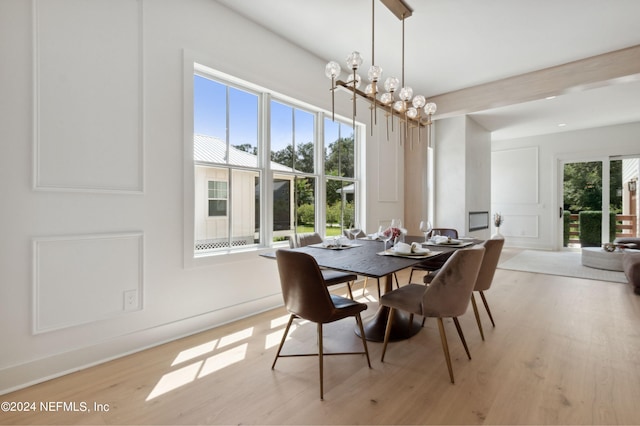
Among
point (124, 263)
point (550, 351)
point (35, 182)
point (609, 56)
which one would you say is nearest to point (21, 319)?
point (124, 263)

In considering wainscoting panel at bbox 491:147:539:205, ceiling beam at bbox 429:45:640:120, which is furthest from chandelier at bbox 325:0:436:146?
wainscoting panel at bbox 491:147:539:205

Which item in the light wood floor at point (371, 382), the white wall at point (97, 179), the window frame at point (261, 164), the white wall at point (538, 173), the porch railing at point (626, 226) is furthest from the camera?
the white wall at point (538, 173)

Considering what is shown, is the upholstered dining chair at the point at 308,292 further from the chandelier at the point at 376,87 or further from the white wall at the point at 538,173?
the white wall at the point at 538,173

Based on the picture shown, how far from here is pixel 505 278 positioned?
4656 millimetres

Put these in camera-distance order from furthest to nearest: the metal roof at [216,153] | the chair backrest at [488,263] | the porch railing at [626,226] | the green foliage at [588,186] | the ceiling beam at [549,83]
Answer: the green foliage at [588,186]
the porch railing at [626,226]
the ceiling beam at [549,83]
the metal roof at [216,153]
the chair backrest at [488,263]

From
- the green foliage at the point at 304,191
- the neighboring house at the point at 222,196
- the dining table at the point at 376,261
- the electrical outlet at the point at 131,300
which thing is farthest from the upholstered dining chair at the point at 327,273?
the electrical outlet at the point at 131,300

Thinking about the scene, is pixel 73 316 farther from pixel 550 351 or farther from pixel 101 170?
pixel 550 351

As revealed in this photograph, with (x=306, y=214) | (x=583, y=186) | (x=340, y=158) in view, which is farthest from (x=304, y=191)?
(x=583, y=186)

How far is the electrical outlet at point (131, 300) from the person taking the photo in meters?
2.25

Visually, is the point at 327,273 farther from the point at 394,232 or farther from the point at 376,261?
the point at 376,261

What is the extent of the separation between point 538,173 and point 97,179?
9139 mm

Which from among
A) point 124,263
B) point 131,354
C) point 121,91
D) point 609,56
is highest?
point 609,56

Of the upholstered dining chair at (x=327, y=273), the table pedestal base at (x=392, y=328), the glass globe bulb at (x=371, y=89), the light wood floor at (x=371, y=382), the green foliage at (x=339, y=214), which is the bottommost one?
the light wood floor at (x=371, y=382)

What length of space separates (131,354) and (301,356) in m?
1.26
